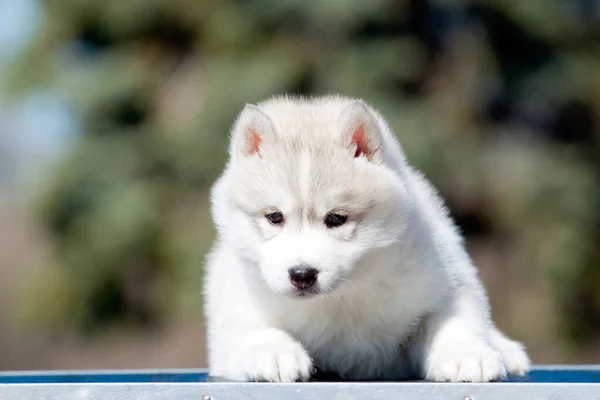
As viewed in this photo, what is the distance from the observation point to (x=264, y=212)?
3.21 metres

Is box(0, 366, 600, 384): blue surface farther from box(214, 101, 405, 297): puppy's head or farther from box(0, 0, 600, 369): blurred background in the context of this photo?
box(0, 0, 600, 369): blurred background

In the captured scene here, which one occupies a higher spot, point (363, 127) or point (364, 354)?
point (363, 127)

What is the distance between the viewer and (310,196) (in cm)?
311

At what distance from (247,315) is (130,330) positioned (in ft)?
17.9

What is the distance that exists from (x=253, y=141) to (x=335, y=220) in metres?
0.53

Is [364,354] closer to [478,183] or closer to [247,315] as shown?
[247,315]

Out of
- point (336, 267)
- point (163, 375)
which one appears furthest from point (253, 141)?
point (163, 375)

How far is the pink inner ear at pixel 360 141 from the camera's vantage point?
3.38 m

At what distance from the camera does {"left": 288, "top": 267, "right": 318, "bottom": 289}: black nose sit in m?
2.97

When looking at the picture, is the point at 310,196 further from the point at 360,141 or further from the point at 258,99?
the point at 258,99

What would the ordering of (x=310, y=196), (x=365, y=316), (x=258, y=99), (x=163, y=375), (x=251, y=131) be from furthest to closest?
1. (x=258, y=99)
2. (x=163, y=375)
3. (x=251, y=131)
4. (x=365, y=316)
5. (x=310, y=196)

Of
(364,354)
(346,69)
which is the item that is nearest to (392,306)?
(364,354)

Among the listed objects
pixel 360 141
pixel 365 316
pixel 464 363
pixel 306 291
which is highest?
pixel 360 141

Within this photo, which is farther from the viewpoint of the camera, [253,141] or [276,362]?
[253,141]
